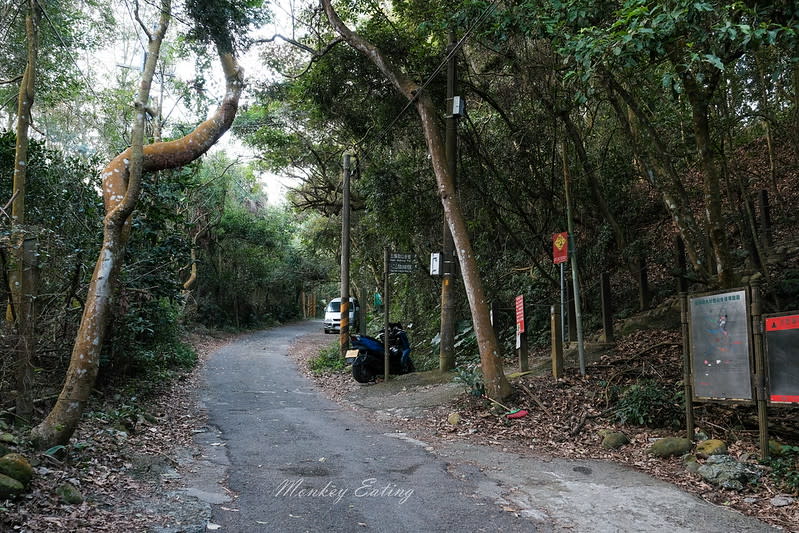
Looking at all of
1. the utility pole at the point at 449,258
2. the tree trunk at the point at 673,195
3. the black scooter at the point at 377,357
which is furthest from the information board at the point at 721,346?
the black scooter at the point at 377,357

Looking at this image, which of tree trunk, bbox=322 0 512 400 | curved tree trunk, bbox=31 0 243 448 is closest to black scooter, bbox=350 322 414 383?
tree trunk, bbox=322 0 512 400

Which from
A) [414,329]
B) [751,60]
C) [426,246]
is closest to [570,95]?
[751,60]

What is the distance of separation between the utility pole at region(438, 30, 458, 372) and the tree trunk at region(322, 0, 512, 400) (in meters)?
0.83

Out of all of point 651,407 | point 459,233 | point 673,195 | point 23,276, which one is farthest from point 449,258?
point 23,276

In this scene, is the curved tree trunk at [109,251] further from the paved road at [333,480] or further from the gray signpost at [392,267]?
the gray signpost at [392,267]

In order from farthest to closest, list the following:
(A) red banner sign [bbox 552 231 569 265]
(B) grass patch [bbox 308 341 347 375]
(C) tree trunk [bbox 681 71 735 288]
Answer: (B) grass patch [bbox 308 341 347 375] → (A) red banner sign [bbox 552 231 569 265] → (C) tree trunk [bbox 681 71 735 288]

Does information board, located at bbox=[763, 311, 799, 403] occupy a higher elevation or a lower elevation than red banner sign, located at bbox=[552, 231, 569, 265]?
lower

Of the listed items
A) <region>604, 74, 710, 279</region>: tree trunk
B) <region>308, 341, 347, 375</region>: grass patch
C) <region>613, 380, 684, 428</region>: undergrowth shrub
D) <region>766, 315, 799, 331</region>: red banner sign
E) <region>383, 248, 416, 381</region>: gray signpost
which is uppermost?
<region>604, 74, 710, 279</region>: tree trunk

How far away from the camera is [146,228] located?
1017 cm

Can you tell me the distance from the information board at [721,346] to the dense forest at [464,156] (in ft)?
5.93

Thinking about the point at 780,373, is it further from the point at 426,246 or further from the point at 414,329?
the point at 414,329

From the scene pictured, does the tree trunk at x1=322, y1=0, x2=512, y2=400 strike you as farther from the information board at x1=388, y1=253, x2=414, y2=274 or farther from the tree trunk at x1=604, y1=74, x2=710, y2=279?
the tree trunk at x1=604, y1=74, x2=710, y2=279

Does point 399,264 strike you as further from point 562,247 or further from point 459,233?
point 562,247

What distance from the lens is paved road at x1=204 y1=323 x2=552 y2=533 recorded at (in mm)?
4758
